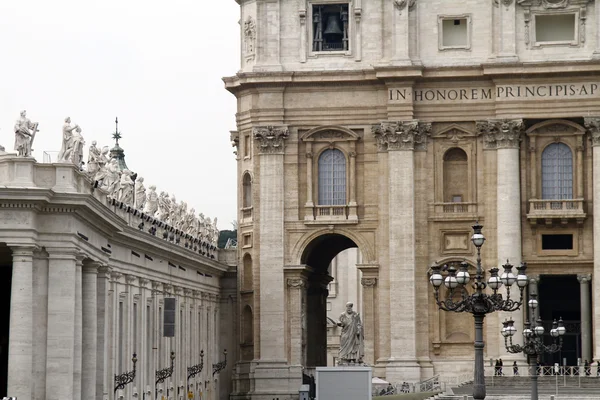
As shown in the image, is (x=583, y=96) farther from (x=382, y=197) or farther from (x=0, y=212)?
(x=0, y=212)

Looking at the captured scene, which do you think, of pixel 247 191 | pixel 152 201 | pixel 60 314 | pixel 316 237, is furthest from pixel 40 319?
pixel 247 191

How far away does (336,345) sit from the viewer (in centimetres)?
14450

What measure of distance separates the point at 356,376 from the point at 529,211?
30.0 meters

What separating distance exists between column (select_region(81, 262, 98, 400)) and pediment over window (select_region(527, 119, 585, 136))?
3882 centimetres

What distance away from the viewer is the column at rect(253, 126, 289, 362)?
3942 inches

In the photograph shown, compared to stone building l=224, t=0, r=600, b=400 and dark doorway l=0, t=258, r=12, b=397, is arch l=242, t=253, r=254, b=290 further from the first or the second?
dark doorway l=0, t=258, r=12, b=397

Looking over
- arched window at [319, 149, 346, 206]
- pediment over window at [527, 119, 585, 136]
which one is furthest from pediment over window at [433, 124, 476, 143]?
arched window at [319, 149, 346, 206]

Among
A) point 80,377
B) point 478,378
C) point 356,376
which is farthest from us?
point 356,376

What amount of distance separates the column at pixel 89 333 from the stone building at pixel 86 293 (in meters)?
0.03

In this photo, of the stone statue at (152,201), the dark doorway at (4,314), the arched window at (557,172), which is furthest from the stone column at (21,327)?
the arched window at (557,172)

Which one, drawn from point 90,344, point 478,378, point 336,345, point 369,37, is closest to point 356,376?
point 90,344

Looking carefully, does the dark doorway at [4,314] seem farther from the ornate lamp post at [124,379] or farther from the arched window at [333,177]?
the arched window at [333,177]

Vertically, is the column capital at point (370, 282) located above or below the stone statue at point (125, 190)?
below

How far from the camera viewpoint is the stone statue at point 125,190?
7772cm
